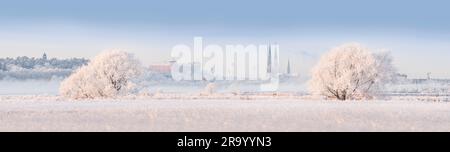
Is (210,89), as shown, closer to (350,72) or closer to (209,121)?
(350,72)

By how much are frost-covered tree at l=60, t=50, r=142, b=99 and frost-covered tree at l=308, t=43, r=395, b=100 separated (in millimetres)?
21178

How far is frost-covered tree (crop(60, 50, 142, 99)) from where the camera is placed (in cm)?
7456

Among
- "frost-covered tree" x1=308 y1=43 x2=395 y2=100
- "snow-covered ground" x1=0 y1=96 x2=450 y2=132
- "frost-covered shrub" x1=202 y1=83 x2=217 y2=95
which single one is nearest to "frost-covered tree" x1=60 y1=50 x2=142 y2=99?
"frost-covered shrub" x1=202 y1=83 x2=217 y2=95

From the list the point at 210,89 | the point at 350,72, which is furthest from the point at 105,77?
the point at 350,72

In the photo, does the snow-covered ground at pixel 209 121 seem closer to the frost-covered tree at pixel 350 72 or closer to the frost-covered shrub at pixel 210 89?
the frost-covered tree at pixel 350 72

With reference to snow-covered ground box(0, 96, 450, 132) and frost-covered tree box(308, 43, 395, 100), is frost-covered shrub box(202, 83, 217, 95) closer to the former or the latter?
frost-covered tree box(308, 43, 395, 100)

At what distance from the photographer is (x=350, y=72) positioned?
7012 centimetres

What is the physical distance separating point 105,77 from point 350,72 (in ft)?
90.9

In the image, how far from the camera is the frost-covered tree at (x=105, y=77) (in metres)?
74.6

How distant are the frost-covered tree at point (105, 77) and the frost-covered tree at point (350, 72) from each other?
21178mm

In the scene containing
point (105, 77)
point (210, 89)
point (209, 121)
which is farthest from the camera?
point (210, 89)

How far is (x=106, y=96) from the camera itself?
242 feet

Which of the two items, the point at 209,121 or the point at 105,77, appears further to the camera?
the point at 105,77
